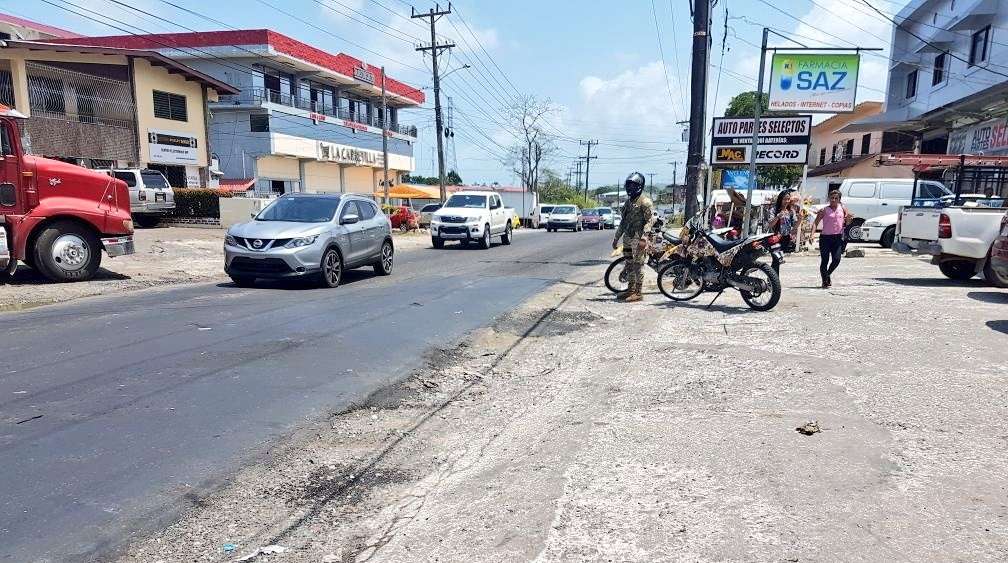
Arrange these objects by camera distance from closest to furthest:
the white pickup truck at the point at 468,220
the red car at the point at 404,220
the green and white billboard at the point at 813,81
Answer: the green and white billboard at the point at 813,81 → the white pickup truck at the point at 468,220 → the red car at the point at 404,220

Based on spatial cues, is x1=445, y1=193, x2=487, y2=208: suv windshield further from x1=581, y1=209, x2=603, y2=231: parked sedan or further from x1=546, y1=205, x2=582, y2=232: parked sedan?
x1=581, y1=209, x2=603, y2=231: parked sedan

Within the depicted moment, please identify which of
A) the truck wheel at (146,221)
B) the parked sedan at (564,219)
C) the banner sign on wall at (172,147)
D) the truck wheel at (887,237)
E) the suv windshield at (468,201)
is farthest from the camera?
the parked sedan at (564,219)

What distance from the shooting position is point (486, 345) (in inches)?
285

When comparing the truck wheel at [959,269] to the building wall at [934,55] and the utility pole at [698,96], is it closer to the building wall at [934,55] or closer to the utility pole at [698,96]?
the utility pole at [698,96]

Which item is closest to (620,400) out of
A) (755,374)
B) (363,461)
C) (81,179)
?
(755,374)

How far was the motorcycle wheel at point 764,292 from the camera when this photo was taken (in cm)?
855

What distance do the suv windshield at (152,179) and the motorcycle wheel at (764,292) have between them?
21396mm

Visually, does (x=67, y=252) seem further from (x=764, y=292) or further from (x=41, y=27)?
(x=41, y=27)

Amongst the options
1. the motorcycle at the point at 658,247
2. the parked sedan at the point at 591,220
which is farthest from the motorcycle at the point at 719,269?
the parked sedan at the point at 591,220

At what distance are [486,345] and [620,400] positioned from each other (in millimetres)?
2495

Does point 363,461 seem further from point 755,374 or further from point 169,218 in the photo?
point 169,218

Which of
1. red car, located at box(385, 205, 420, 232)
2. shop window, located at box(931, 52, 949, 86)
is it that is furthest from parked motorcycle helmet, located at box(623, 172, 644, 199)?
shop window, located at box(931, 52, 949, 86)

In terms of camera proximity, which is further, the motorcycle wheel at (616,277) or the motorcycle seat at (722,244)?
the motorcycle wheel at (616,277)

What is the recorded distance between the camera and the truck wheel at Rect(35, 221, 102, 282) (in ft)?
34.2
